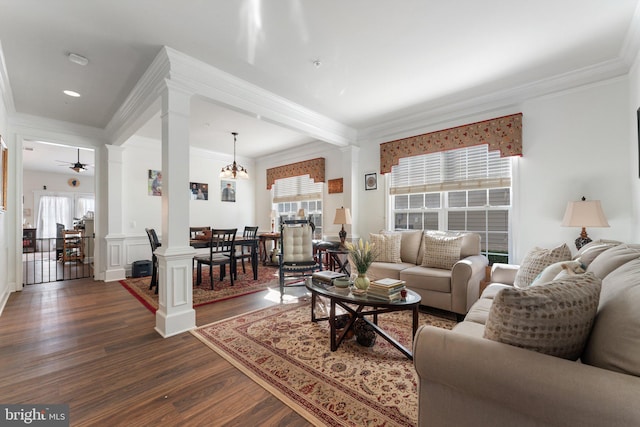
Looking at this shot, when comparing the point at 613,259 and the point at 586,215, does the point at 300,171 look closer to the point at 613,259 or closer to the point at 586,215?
the point at 586,215

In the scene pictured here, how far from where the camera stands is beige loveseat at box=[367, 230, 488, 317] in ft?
9.66

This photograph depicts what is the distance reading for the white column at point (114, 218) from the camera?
4926 mm

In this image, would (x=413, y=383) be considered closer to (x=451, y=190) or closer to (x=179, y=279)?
(x=179, y=279)

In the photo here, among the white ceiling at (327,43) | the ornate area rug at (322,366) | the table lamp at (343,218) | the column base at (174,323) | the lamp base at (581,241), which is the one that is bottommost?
the ornate area rug at (322,366)

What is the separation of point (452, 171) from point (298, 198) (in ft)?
11.3

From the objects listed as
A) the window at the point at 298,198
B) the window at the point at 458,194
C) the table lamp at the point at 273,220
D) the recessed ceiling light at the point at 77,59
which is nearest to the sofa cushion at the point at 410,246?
the window at the point at 458,194

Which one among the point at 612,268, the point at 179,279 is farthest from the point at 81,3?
the point at 612,268

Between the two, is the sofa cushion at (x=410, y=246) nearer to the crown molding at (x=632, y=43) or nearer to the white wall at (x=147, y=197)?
the crown molding at (x=632, y=43)

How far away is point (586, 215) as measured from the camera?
107 inches

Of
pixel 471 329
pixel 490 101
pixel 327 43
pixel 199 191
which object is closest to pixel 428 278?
pixel 471 329

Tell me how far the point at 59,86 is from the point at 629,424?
5.19 metres

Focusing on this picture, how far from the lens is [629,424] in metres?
0.76

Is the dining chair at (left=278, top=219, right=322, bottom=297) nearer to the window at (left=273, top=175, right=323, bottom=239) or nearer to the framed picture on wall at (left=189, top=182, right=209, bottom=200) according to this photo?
the window at (left=273, top=175, right=323, bottom=239)

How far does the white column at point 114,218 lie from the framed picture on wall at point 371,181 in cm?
448
